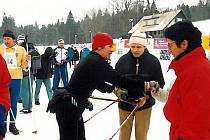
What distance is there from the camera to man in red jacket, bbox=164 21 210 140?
6.73 feet

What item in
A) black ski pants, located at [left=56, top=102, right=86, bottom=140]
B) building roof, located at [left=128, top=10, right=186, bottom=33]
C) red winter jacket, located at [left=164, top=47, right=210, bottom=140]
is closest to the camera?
red winter jacket, located at [left=164, top=47, right=210, bottom=140]

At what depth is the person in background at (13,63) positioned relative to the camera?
6.32 meters

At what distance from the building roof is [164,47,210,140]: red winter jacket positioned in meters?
54.0

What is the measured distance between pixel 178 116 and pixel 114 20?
69365 mm

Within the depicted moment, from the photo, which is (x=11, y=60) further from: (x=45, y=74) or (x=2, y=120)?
(x=2, y=120)

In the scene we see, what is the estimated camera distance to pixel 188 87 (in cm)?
211

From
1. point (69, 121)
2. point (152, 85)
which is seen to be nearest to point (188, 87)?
point (152, 85)

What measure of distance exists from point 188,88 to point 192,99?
0.25ft

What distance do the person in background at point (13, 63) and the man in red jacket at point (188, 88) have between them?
4.45 meters

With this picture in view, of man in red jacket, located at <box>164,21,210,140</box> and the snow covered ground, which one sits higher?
man in red jacket, located at <box>164,21,210,140</box>

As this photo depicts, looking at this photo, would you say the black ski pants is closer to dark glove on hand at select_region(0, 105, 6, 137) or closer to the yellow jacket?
dark glove on hand at select_region(0, 105, 6, 137)

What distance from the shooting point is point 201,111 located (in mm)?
2045

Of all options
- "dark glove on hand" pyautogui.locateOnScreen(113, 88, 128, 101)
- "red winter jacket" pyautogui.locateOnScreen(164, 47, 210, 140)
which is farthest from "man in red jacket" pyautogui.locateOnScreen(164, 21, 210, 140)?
"dark glove on hand" pyautogui.locateOnScreen(113, 88, 128, 101)

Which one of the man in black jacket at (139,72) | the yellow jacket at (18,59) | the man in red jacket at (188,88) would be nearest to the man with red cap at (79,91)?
the man in black jacket at (139,72)
